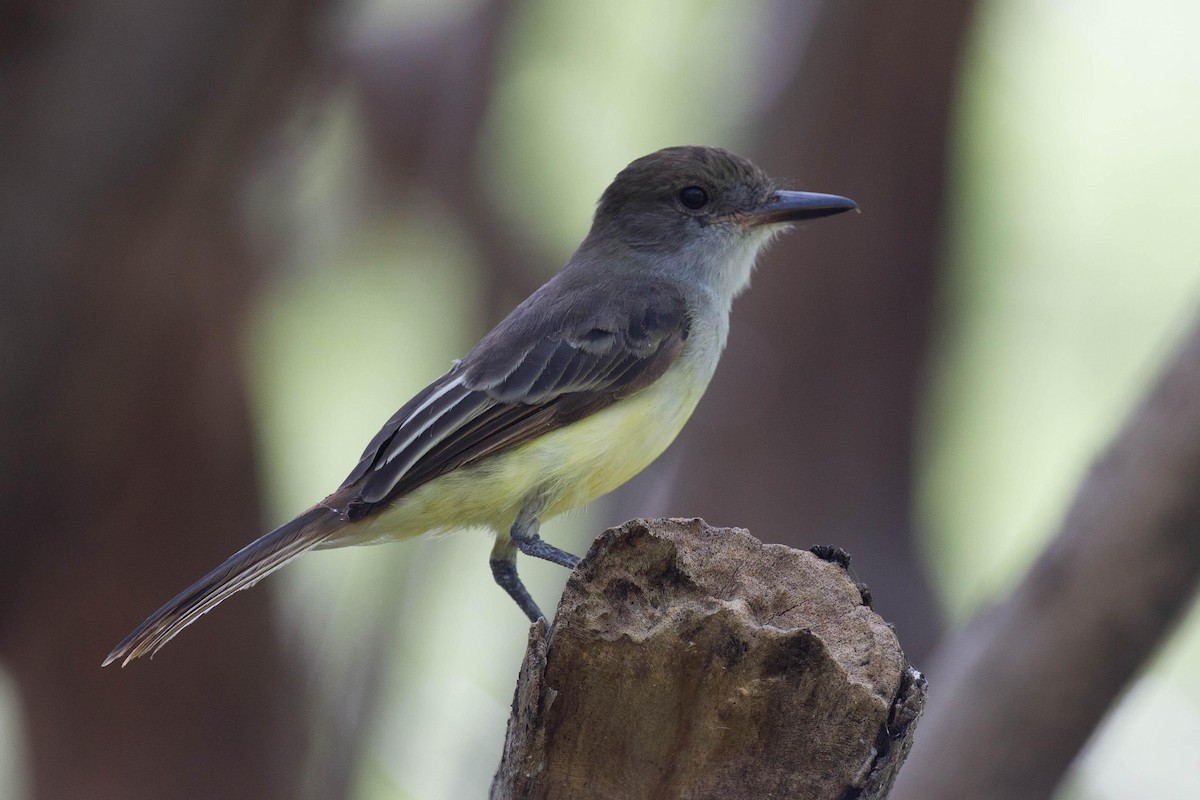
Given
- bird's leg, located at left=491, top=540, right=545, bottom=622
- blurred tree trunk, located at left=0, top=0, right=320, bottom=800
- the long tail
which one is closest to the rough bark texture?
the long tail

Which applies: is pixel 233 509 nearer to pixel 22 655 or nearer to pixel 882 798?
pixel 22 655

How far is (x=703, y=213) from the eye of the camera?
529 centimetres

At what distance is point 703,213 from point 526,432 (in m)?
1.50

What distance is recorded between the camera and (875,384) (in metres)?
8.16

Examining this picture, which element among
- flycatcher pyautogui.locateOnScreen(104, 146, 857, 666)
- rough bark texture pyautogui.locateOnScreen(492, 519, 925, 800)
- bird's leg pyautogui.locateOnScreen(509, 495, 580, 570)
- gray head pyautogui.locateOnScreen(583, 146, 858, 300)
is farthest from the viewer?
gray head pyautogui.locateOnScreen(583, 146, 858, 300)

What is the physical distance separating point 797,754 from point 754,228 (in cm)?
298

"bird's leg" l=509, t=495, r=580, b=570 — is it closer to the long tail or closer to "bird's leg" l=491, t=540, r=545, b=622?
"bird's leg" l=491, t=540, r=545, b=622

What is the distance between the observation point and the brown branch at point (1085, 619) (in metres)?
5.08

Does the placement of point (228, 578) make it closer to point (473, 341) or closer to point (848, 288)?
point (473, 341)

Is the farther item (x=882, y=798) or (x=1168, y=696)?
(x=1168, y=696)

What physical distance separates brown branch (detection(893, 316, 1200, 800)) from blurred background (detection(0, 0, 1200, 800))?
704 millimetres

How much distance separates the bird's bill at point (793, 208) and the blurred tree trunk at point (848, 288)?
2901 mm

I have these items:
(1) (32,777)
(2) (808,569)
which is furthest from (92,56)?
(2) (808,569)

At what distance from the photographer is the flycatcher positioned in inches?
165
